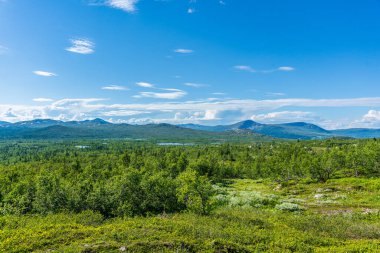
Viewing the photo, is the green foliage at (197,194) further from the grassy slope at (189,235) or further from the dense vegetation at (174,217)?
the grassy slope at (189,235)

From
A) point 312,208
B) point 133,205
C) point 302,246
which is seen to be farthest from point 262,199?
point 302,246

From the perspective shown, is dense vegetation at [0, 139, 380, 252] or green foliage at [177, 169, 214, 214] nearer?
dense vegetation at [0, 139, 380, 252]

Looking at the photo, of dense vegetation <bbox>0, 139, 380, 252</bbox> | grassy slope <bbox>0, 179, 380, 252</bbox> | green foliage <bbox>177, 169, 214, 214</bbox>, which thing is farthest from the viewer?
green foliage <bbox>177, 169, 214, 214</bbox>

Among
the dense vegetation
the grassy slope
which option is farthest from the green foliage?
the grassy slope

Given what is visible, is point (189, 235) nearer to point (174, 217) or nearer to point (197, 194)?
point (174, 217)

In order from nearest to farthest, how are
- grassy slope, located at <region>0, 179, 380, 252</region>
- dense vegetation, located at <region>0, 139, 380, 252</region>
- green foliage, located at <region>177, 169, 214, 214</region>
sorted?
grassy slope, located at <region>0, 179, 380, 252</region> → dense vegetation, located at <region>0, 139, 380, 252</region> → green foliage, located at <region>177, 169, 214, 214</region>

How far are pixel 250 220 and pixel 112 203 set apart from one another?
69.4 feet

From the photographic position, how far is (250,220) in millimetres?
32969

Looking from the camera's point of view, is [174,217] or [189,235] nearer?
[189,235]

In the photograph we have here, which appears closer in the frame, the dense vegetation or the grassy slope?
the grassy slope

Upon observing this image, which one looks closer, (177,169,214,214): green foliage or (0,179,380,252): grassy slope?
(0,179,380,252): grassy slope

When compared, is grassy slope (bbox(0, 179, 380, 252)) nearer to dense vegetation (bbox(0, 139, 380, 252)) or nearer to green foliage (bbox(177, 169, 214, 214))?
dense vegetation (bbox(0, 139, 380, 252))

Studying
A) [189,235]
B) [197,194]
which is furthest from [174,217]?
[189,235]

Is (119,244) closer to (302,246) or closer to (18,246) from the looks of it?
(18,246)
